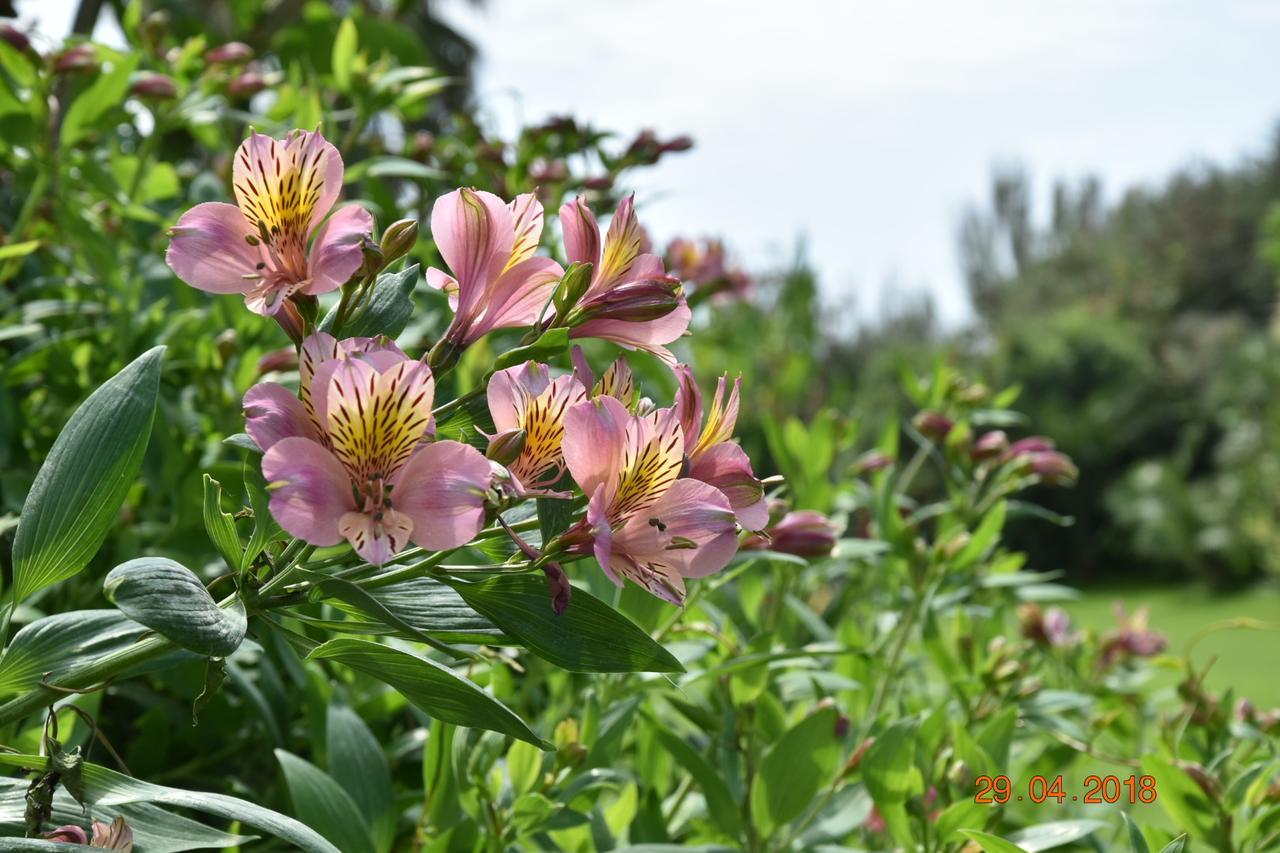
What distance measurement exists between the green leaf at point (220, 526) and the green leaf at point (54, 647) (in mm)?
70

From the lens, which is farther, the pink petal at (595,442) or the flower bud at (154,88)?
the flower bud at (154,88)

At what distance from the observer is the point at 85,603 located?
2.39 ft

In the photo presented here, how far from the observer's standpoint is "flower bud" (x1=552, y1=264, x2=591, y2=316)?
0.41m

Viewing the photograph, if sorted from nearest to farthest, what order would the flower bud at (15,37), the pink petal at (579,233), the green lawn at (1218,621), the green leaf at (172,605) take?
1. the green leaf at (172,605)
2. the pink petal at (579,233)
3. the flower bud at (15,37)
4. the green lawn at (1218,621)

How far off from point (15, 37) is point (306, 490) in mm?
672

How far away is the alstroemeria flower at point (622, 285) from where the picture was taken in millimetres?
418

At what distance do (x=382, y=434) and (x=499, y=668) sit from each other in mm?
334

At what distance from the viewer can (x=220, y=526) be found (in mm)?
385

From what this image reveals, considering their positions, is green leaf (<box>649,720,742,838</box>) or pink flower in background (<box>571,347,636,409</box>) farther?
green leaf (<box>649,720,742,838</box>)

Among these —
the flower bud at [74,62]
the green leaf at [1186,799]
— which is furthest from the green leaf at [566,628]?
the flower bud at [74,62]

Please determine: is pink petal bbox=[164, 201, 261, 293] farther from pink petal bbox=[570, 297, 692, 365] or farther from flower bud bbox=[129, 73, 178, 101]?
flower bud bbox=[129, 73, 178, 101]

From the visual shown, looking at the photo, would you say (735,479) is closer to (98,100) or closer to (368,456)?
(368,456)

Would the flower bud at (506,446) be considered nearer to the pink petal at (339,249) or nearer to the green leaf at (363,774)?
the pink petal at (339,249)
